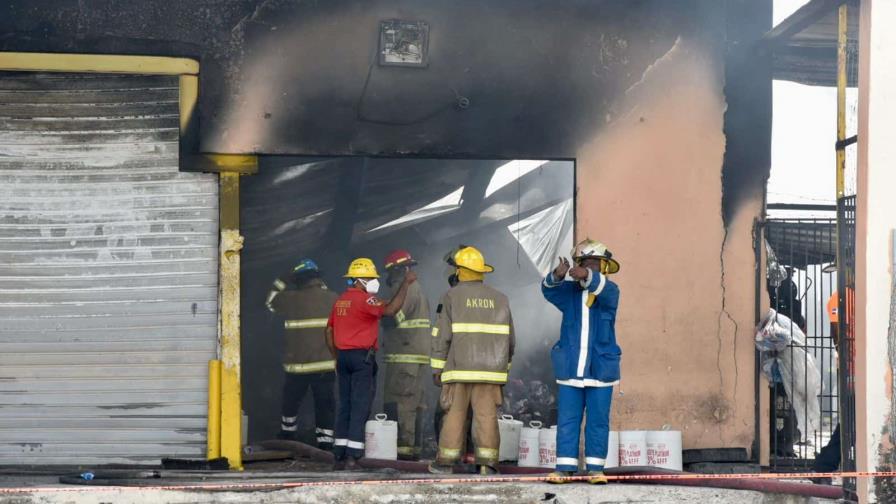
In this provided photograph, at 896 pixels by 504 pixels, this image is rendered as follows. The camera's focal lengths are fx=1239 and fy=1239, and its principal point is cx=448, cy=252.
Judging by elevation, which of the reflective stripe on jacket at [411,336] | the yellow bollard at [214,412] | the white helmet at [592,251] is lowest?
the yellow bollard at [214,412]

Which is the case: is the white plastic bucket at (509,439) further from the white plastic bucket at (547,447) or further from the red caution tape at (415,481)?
the red caution tape at (415,481)

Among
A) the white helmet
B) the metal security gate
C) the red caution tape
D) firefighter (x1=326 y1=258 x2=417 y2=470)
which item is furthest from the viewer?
the metal security gate

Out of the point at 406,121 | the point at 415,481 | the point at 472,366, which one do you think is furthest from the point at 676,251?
the point at 415,481

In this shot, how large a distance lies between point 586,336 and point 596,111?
2.55 metres

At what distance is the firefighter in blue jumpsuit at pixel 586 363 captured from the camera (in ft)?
29.0

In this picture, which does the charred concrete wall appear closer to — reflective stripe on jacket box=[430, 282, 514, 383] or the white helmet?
reflective stripe on jacket box=[430, 282, 514, 383]

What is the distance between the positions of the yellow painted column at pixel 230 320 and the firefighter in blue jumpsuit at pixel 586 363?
2.86m

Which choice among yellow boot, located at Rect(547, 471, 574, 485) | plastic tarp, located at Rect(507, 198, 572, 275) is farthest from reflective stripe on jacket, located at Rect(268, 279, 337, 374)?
plastic tarp, located at Rect(507, 198, 572, 275)

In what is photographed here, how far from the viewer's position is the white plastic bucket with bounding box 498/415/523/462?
10.8m

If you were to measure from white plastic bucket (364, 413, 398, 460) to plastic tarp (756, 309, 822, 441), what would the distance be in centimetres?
329

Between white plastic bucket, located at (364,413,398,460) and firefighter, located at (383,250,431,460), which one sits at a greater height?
firefighter, located at (383,250,431,460)

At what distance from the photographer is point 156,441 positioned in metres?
10.4

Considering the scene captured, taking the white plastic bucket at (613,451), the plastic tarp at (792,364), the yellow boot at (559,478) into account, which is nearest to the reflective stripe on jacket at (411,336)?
the white plastic bucket at (613,451)

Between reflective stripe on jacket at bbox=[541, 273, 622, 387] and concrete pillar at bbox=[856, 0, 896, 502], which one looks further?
reflective stripe on jacket at bbox=[541, 273, 622, 387]
